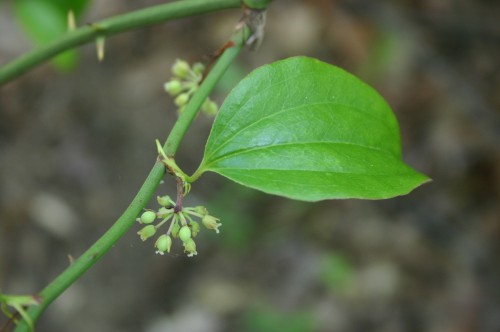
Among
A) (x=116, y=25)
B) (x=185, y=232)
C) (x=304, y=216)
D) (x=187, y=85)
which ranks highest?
(x=116, y=25)

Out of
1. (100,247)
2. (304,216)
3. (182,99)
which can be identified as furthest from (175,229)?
(304,216)

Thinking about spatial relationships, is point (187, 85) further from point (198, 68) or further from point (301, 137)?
point (301, 137)

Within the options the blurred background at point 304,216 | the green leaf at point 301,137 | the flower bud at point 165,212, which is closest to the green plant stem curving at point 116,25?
the green leaf at point 301,137

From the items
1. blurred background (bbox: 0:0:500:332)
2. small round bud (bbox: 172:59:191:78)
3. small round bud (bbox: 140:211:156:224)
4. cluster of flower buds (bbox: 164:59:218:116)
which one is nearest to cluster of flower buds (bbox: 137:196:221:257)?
small round bud (bbox: 140:211:156:224)

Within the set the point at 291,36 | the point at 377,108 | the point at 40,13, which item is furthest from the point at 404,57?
the point at 377,108

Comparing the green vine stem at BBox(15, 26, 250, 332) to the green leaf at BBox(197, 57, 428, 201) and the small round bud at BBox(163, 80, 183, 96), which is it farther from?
the small round bud at BBox(163, 80, 183, 96)

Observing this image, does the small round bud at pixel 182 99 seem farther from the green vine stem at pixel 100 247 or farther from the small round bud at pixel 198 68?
the green vine stem at pixel 100 247
